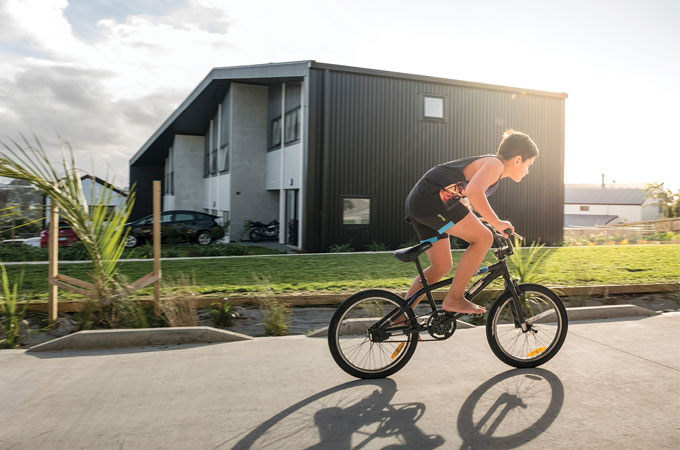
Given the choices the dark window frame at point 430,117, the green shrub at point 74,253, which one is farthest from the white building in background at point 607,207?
the green shrub at point 74,253

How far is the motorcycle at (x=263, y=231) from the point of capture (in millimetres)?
22078

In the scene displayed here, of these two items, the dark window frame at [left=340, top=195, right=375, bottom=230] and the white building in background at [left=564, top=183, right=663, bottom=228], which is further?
the white building in background at [left=564, top=183, right=663, bottom=228]

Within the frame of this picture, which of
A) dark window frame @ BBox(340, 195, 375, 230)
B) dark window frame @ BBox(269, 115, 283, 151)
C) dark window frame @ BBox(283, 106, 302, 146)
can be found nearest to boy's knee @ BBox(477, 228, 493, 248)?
dark window frame @ BBox(340, 195, 375, 230)

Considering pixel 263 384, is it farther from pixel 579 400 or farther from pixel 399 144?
pixel 399 144

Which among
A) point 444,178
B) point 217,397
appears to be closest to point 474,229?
point 444,178

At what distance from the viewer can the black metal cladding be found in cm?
1786

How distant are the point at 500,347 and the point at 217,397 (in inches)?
91.6

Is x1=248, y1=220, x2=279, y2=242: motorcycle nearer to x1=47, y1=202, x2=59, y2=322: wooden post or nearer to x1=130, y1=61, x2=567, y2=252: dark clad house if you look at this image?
x1=130, y1=61, x2=567, y2=252: dark clad house

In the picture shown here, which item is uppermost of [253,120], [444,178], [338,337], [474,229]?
[253,120]

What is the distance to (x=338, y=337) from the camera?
14.1ft

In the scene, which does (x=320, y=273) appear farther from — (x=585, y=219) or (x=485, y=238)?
(x=585, y=219)

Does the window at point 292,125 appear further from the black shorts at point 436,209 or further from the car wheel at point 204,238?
the black shorts at point 436,209

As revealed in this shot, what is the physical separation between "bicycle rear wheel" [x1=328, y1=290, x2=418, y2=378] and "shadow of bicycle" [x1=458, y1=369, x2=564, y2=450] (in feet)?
2.30

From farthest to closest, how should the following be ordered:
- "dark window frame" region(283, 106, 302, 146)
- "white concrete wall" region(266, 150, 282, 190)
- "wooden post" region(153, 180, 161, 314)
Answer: "white concrete wall" region(266, 150, 282, 190)
"dark window frame" region(283, 106, 302, 146)
"wooden post" region(153, 180, 161, 314)
